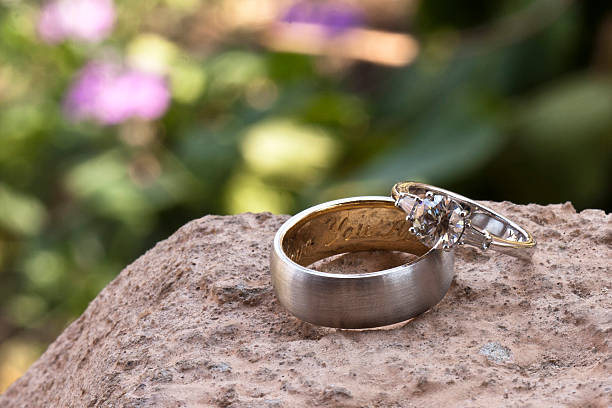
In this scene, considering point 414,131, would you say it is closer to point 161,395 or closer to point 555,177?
point 555,177

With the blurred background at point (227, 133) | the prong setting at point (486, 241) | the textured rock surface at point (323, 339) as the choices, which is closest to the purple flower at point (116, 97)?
the blurred background at point (227, 133)

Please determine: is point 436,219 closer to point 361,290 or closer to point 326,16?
point 361,290

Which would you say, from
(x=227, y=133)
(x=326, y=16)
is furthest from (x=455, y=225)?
(x=326, y=16)

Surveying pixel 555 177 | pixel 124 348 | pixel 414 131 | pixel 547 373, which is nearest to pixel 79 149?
pixel 414 131

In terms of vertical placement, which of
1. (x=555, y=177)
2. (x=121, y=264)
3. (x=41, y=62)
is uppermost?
(x=41, y=62)

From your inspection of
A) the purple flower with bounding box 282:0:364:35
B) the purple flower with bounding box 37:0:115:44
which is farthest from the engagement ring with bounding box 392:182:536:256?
the purple flower with bounding box 282:0:364:35

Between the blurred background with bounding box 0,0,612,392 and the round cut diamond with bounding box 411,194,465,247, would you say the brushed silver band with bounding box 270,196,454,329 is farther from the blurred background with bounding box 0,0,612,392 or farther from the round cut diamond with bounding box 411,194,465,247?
the blurred background with bounding box 0,0,612,392

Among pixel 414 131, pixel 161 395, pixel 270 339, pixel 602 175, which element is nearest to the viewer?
pixel 161 395
